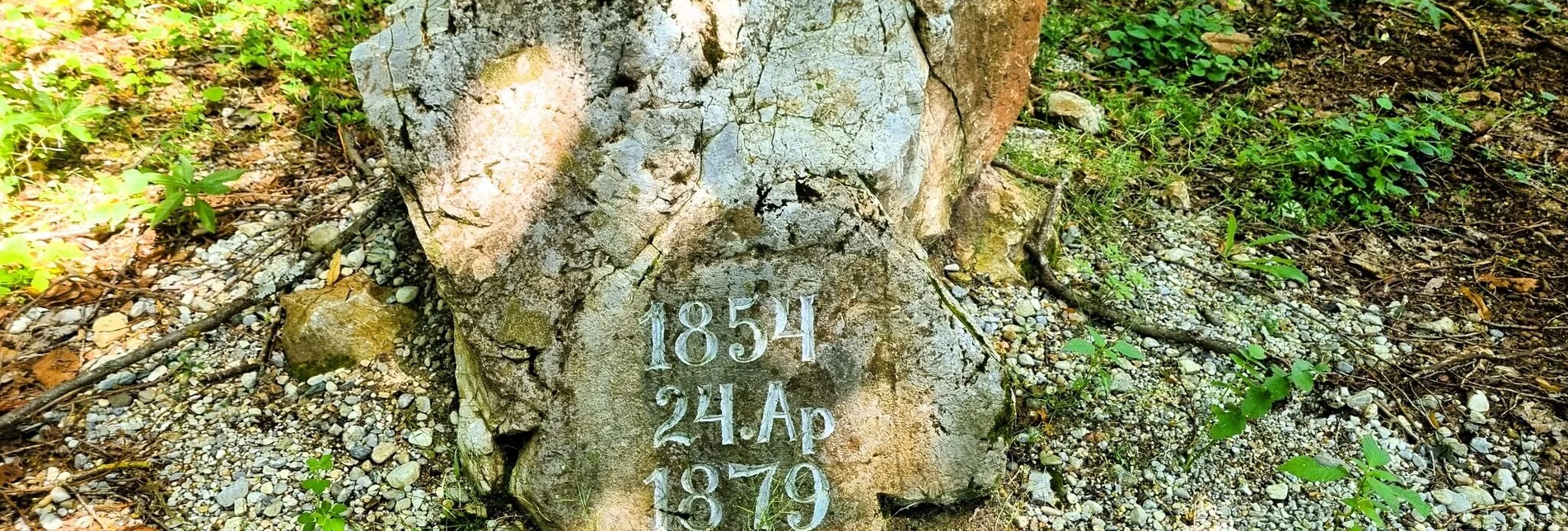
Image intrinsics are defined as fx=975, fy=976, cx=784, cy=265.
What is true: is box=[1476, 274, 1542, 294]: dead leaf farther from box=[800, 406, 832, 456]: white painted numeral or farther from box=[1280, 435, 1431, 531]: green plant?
box=[800, 406, 832, 456]: white painted numeral

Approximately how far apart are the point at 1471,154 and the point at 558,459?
11.6ft

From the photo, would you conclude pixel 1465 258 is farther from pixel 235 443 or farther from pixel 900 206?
pixel 235 443

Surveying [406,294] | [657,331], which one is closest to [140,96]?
[406,294]

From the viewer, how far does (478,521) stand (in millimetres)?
2379

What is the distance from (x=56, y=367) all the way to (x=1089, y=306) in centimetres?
296

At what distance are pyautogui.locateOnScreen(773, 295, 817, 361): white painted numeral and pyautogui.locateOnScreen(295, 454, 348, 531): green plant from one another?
1.09 m

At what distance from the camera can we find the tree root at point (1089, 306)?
9.59 feet

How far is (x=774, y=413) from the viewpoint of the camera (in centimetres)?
226

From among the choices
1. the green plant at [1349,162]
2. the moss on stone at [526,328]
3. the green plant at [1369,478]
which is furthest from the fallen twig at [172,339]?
the green plant at [1349,162]

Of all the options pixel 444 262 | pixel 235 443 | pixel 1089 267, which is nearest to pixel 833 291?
pixel 444 262

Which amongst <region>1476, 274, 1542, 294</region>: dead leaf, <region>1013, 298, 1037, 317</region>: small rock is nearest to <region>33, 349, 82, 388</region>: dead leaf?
<region>1013, 298, 1037, 317</region>: small rock

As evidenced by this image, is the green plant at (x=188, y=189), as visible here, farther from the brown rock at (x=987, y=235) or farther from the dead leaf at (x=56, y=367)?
the brown rock at (x=987, y=235)

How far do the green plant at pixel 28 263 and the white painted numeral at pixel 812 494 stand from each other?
222 centimetres

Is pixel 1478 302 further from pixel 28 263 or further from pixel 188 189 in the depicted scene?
pixel 28 263
